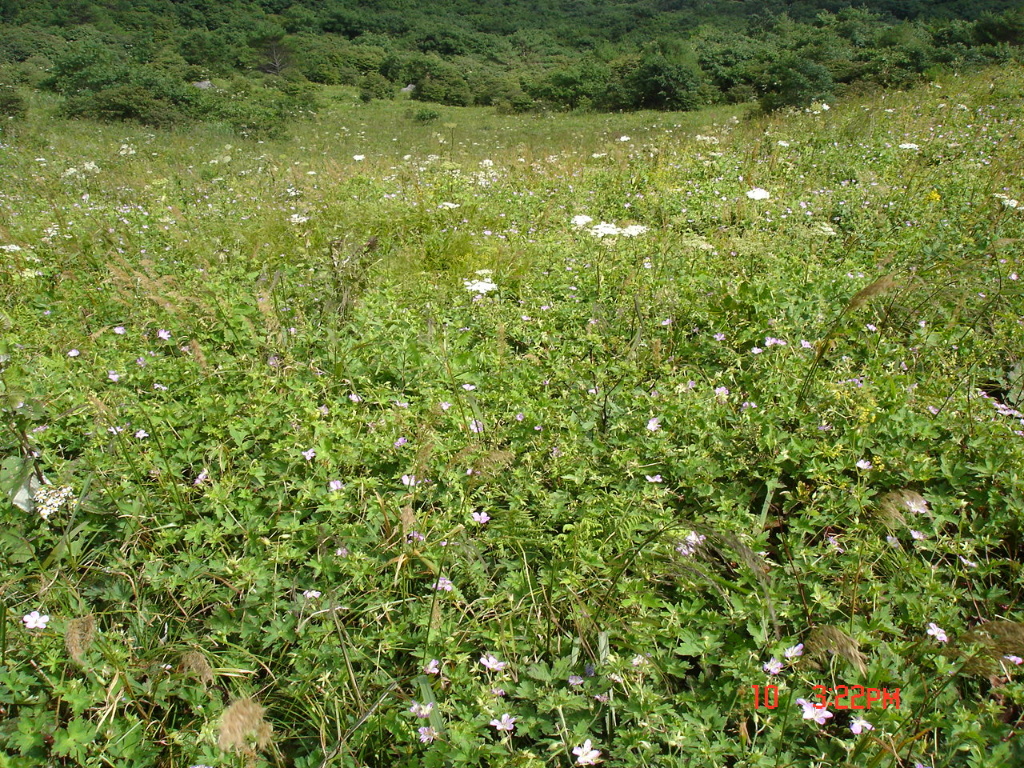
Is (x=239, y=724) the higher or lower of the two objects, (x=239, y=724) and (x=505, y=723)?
the higher

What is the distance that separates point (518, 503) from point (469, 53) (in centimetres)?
4572

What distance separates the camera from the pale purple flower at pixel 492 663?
179 centimetres

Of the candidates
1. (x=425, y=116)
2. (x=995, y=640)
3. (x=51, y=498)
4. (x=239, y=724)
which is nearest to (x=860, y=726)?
(x=995, y=640)

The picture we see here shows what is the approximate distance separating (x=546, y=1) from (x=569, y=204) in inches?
2441

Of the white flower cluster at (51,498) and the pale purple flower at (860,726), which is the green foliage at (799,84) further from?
the white flower cluster at (51,498)

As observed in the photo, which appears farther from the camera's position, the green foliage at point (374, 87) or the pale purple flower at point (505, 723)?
the green foliage at point (374, 87)

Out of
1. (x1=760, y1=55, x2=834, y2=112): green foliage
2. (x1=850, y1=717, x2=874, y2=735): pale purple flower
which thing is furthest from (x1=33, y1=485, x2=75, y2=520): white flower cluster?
(x1=760, y1=55, x2=834, y2=112): green foliage

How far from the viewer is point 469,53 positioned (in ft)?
135

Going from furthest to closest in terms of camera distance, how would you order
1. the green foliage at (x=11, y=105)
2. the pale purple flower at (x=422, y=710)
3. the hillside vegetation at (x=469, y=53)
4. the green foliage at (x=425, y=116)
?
the green foliage at (x=425, y=116) < the hillside vegetation at (x=469, y=53) < the green foliage at (x=11, y=105) < the pale purple flower at (x=422, y=710)

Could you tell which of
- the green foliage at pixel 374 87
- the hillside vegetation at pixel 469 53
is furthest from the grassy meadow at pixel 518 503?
the green foliage at pixel 374 87

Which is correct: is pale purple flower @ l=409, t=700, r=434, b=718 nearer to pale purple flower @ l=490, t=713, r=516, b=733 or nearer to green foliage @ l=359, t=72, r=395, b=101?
pale purple flower @ l=490, t=713, r=516, b=733

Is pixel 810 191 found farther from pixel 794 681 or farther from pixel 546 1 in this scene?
pixel 546 1

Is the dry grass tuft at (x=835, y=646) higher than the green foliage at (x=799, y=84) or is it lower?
lower
